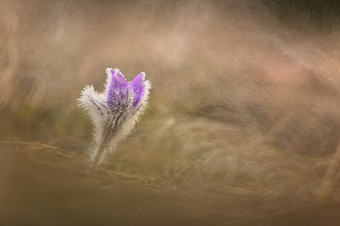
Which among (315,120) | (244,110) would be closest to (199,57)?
(244,110)

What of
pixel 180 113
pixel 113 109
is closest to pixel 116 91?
pixel 113 109

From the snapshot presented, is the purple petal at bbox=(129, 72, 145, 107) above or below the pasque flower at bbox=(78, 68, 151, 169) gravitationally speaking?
above

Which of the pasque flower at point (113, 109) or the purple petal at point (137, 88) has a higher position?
the purple petal at point (137, 88)

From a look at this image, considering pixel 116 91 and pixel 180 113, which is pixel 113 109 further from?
pixel 180 113

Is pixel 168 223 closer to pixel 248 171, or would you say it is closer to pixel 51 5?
pixel 248 171
